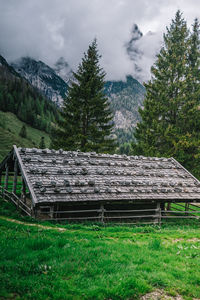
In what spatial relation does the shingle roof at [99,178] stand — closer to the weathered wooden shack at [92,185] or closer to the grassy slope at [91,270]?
the weathered wooden shack at [92,185]

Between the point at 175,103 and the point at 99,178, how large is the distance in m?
19.9

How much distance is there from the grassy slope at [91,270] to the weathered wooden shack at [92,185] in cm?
526

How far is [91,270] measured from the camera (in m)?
5.52

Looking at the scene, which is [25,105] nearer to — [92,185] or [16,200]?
[16,200]

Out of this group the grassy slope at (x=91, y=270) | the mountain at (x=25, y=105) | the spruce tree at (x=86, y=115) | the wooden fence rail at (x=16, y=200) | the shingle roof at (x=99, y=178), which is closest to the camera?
the grassy slope at (x=91, y=270)

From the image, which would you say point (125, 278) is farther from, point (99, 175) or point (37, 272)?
point (99, 175)

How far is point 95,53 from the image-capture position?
102 feet

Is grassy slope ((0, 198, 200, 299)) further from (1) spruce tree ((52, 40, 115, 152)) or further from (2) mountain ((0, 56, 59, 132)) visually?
(2) mountain ((0, 56, 59, 132))

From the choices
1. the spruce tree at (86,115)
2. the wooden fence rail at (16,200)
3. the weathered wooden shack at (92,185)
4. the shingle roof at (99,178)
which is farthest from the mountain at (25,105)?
the weathered wooden shack at (92,185)

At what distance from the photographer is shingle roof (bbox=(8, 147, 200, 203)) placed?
1331 centimetres

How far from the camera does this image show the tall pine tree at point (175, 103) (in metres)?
28.7

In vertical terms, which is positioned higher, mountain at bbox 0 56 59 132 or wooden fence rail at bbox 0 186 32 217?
mountain at bbox 0 56 59 132

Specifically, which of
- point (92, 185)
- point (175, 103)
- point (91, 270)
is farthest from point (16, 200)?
point (175, 103)

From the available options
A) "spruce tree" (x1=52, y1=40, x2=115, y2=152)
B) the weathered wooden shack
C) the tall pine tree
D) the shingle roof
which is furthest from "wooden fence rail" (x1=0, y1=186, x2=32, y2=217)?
the tall pine tree
